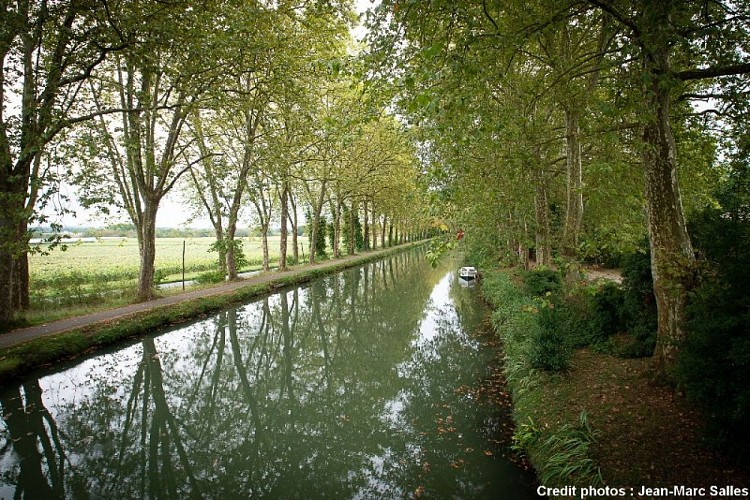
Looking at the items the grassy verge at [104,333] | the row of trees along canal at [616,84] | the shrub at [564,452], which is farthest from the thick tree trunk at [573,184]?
the grassy verge at [104,333]

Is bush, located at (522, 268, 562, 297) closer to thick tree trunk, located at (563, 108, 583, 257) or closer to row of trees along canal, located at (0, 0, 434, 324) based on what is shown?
thick tree trunk, located at (563, 108, 583, 257)

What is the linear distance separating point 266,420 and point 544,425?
513 cm

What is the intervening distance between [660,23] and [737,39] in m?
3.34

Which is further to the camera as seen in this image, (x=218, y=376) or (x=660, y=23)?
(x=218, y=376)

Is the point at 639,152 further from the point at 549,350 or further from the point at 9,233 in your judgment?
the point at 9,233

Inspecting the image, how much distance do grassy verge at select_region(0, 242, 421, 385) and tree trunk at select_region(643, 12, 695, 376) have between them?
44.3 ft

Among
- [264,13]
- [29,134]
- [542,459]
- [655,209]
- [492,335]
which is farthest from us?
[492,335]

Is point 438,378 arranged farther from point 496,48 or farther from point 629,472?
point 496,48

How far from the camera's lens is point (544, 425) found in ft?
18.8

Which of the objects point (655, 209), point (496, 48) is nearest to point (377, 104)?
point (496, 48)

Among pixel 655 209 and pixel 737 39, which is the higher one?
pixel 737 39

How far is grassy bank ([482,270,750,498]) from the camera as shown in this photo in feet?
13.4

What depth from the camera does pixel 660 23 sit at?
13.1 feet

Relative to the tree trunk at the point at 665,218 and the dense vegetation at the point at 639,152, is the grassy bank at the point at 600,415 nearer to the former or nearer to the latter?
the dense vegetation at the point at 639,152
